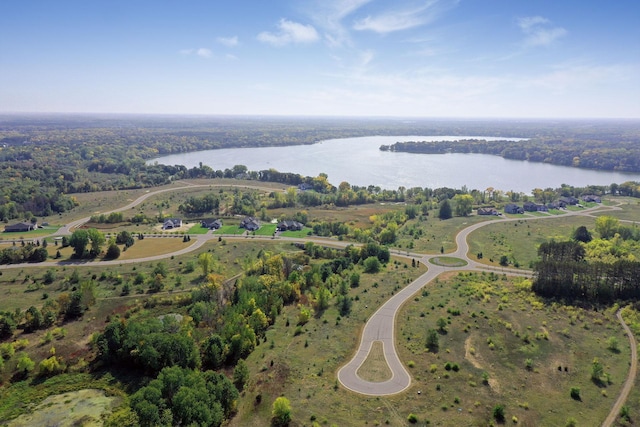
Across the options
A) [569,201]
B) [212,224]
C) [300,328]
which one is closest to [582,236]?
[569,201]

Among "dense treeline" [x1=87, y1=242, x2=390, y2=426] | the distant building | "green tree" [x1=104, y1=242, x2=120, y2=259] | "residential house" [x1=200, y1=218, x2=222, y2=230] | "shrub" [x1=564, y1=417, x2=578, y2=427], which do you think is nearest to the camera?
"shrub" [x1=564, y1=417, x2=578, y2=427]

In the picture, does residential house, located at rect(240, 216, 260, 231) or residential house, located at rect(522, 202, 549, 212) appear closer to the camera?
residential house, located at rect(240, 216, 260, 231)

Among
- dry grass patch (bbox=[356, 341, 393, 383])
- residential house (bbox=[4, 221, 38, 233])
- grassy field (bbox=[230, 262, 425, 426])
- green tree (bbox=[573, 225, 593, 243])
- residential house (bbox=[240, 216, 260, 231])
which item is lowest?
residential house (bbox=[4, 221, 38, 233])

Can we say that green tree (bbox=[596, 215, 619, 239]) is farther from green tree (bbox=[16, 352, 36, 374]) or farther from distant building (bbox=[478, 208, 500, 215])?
green tree (bbox=[16, 352, 36, 374])

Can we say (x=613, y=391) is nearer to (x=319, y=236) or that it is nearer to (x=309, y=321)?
(x=309, y=321)

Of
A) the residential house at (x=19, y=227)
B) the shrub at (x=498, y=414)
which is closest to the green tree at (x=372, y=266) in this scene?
the shrub at (x=498, y=414)

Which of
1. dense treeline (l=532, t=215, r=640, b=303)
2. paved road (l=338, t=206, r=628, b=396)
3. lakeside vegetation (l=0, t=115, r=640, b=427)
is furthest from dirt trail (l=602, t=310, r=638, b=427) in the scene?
paved road (l=338, t=206, r=628, b=396)

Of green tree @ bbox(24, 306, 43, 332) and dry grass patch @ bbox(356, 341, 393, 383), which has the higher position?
dry grass patch @ bbox(356, 341, 393, 383)

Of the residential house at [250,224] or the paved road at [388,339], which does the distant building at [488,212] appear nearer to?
the paved road at [388,339]
